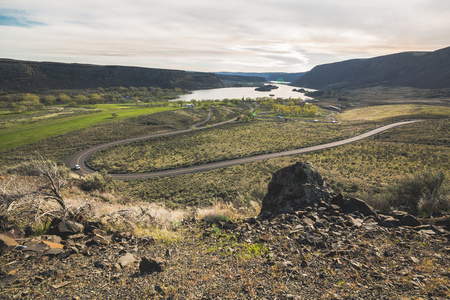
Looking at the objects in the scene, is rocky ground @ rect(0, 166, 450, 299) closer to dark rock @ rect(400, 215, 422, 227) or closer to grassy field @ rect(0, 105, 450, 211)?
dark rock @ rect(400, 215, 422, 227)

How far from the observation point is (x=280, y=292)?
18.5 ft

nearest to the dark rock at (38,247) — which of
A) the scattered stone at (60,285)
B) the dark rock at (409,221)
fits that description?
the scattered stone at (60,285)

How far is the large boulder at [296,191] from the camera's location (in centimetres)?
1172

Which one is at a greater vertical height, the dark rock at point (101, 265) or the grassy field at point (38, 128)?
the dark rock at point (101, 265)

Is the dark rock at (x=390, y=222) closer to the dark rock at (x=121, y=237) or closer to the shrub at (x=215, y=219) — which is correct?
the shrub at (x=215, y=219)

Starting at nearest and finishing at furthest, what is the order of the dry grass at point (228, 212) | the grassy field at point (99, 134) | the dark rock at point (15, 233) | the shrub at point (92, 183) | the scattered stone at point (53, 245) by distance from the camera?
1. the scattered stone at point (53, 245)
2. the dark rock at point (15, 233)
3. the dry grass at point (228, 212)
4. the shrub at point (92, 183)
5. the grassy field at point (99, 134)

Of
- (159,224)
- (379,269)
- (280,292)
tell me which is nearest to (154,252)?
(159,224)

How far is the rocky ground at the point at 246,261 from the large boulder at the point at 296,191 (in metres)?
1.89

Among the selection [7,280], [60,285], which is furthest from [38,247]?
[60,285]

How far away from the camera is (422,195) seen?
495 inches

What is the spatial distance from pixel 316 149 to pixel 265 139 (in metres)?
18.7

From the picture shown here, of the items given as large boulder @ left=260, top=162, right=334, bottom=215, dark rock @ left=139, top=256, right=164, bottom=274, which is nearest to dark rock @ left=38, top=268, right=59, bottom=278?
dark rock @ left=139, top=256, right=164, bottom=274

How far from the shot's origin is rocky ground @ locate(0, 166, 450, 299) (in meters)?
5.57

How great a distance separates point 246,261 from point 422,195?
13.0 meters
